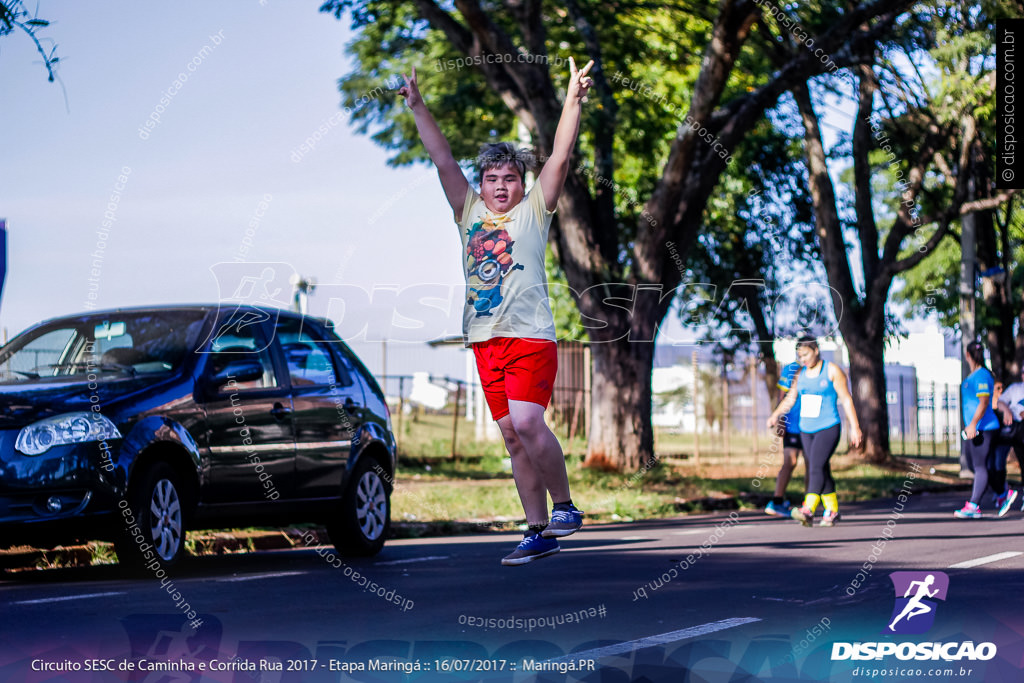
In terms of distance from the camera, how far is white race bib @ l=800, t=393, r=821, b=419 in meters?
12.8

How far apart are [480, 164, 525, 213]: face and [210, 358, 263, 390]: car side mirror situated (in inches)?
192

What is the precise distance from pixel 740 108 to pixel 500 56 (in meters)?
3.40

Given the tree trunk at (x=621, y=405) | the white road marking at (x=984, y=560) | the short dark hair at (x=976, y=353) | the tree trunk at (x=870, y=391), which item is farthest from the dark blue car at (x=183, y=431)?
the tree trunk at (x=870, y=391)

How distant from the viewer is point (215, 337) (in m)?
9.88

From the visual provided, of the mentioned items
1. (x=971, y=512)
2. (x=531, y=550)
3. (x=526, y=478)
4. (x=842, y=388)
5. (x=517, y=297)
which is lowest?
(x=971, y=512)

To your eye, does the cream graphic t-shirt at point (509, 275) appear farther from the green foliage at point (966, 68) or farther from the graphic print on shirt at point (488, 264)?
the green foliage at point (966, 68)

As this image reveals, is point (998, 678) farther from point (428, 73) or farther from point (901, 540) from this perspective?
point (428, 73)

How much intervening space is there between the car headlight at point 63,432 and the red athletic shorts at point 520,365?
4.28m

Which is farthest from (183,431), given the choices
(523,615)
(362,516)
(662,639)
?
(662,639)

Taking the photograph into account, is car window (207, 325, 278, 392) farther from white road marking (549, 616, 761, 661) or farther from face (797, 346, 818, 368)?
face (797, 346, 818, 368)

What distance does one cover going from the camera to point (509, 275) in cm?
497

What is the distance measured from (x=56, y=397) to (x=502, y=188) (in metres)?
4.63

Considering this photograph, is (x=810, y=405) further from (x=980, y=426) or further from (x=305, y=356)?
(x=305, y=356)

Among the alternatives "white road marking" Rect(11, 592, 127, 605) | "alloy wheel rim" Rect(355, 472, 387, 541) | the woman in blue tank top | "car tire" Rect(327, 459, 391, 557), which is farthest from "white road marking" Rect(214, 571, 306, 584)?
the woman in blue tank top
